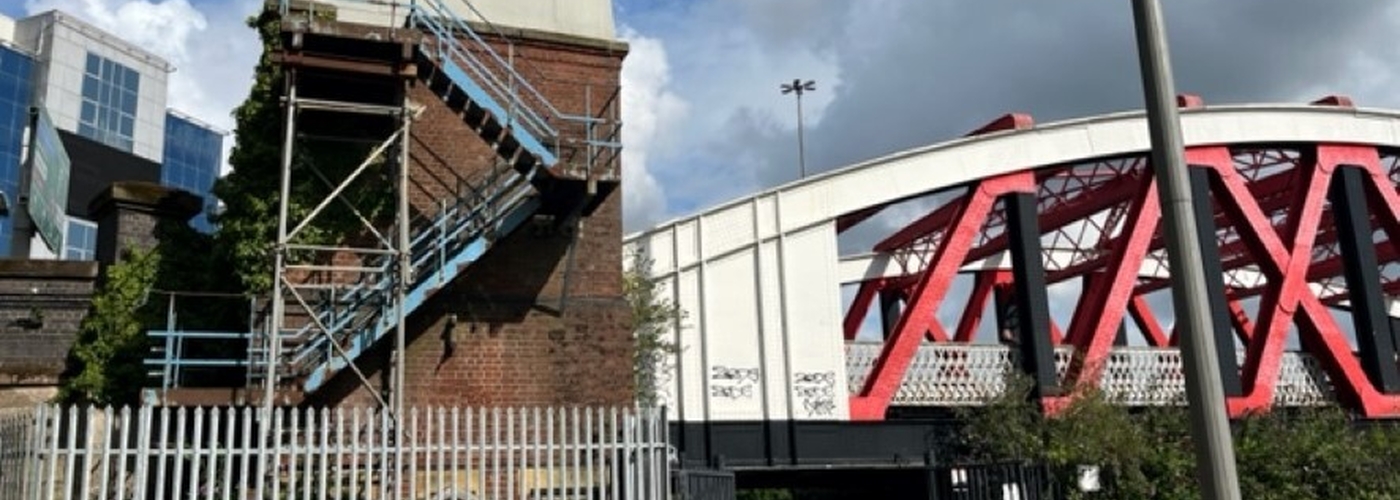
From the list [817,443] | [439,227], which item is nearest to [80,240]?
[817,443]

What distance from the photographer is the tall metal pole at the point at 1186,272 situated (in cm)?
629

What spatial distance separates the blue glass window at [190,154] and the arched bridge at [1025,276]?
7074 centimetres

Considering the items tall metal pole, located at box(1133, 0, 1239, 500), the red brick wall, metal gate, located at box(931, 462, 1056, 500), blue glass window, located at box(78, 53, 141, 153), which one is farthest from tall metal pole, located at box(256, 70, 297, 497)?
blue glass window, located at box(78, 53, 141, 153)

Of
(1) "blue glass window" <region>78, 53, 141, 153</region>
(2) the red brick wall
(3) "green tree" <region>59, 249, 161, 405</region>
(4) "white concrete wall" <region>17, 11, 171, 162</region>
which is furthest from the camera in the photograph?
(1) "blue glass window" <region>78, 53, 141, 153</region>

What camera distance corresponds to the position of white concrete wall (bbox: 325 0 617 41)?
14.5m

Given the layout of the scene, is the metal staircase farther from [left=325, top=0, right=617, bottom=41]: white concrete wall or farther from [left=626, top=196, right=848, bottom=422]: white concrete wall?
[left=626, top=196, right=848, bottom=422]: white concrete wall

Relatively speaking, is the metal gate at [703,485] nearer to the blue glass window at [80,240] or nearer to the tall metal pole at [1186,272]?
the tall metal pole at [1186,272]

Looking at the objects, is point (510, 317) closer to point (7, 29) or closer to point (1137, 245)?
point (1137, 245)

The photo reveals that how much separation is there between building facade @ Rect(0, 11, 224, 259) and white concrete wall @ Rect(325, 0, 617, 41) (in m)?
39.0

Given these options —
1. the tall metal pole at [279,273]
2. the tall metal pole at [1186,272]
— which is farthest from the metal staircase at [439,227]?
the tall metal pole at [1186,272]

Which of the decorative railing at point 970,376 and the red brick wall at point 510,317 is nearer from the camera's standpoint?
the red brick wall at point 510,317

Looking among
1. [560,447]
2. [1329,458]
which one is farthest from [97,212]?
[1329,458]

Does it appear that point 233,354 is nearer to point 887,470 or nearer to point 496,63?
point 496,63

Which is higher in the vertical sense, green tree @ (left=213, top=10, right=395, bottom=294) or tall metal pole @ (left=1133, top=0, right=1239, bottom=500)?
green tree @ (left=213, top=10, right=395, bottom=294)
